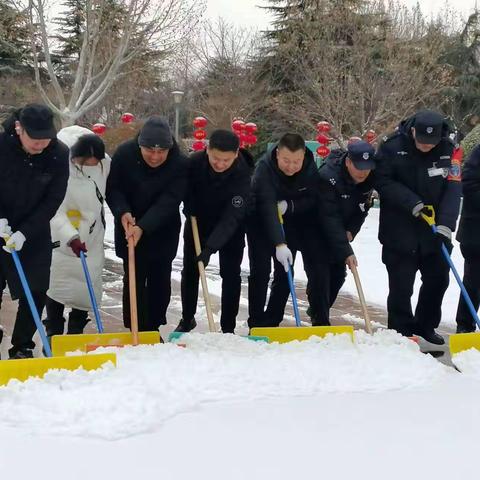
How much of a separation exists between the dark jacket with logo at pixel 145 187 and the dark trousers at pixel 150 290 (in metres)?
0.21

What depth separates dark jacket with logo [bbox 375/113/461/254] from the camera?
4.57m

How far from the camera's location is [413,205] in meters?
4.46

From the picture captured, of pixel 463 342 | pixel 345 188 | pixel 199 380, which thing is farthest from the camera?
pixel 345 188

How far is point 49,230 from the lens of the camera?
4098 millimetres

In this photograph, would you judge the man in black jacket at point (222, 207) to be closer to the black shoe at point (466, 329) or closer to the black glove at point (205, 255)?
the black glove at point (205, 255)

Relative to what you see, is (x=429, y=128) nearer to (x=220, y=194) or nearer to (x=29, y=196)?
(x=220, y=194)

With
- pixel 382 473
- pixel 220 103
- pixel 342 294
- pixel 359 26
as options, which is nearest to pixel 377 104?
pixel 359 26

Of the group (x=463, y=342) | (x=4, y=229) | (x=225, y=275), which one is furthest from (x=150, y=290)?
(x=463, y=342)

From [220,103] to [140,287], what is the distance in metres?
21.3

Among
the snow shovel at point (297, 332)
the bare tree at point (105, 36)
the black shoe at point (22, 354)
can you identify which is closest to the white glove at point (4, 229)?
the black shoe at point (22, 354)

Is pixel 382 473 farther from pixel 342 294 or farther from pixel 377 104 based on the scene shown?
pixel 377 104

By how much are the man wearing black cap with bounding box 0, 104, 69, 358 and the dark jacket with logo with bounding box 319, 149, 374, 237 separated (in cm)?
181

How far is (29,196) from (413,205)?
244 centimetres

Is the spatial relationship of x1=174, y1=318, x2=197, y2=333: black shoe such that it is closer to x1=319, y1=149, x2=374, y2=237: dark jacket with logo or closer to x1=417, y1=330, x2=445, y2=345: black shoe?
x1=319, y1=149, x2=374, y2=237: dark jacket with logo
